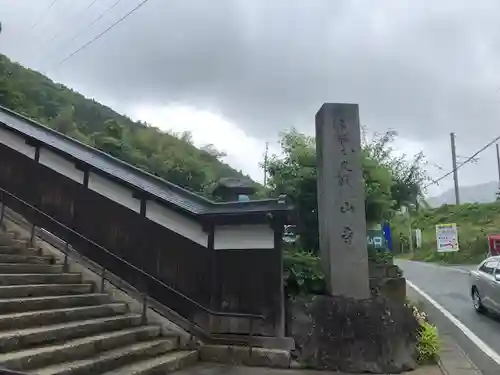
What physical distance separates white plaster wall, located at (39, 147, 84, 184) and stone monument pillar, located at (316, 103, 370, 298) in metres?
4.85

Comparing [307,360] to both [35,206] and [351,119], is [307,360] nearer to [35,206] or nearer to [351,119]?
[351,119]

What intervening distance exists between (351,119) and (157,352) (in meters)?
4.90

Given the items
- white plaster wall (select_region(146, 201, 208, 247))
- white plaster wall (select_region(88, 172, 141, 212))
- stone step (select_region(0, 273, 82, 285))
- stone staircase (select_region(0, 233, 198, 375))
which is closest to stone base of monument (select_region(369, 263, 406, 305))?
white plaster wall (select_region(146, 201, 208, 247))

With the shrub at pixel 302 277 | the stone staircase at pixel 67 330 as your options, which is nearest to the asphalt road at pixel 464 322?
the shrub at pixel 302 277

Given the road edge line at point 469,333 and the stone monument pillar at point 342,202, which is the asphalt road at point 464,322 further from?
the stone monument pillar at point 342,202

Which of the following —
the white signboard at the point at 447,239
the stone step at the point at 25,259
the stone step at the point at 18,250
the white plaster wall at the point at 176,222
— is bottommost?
the stone step at the point at 25,259

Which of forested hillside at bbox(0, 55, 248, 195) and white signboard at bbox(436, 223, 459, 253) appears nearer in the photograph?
forested hillside at bbox(0, 55, 248, 195)

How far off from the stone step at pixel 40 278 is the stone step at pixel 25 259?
76 centimetres

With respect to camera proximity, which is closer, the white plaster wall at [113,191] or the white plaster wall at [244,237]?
the white plaster wall at [244,237]

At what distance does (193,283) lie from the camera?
793 cm

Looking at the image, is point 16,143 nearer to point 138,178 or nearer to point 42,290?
point 138,178

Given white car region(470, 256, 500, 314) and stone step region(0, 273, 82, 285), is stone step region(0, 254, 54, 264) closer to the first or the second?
stone step region(0, 273, 82, 285)

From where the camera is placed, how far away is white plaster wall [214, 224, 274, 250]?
299 inches

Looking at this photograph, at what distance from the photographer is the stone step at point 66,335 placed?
17.0 ft
